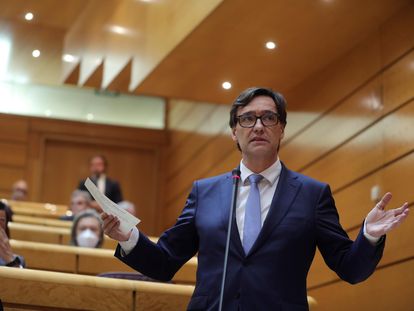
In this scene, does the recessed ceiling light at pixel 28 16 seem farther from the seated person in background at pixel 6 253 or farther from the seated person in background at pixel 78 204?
the seated person in background at pixel 6 253

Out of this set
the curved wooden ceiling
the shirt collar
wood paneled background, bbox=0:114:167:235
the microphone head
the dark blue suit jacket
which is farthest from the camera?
wood paneled background, bbox=0:114:167:235

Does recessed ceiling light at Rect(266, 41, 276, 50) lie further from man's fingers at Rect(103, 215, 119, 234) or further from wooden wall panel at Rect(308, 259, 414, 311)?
man's fingers at Rect(103, 215, 119, 234)

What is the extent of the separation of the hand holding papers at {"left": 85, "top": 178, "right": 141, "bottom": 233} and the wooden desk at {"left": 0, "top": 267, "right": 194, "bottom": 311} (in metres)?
0.81

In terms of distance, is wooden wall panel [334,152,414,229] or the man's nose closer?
the man's nose

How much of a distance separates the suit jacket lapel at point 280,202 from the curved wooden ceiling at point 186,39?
2818mm

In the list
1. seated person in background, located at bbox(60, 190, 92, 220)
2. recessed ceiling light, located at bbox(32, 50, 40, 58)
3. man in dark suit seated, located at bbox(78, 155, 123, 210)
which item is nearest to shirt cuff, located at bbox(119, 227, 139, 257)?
seated person in background, located at bbox(60, 190, 92, 220)

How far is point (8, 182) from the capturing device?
9.77m

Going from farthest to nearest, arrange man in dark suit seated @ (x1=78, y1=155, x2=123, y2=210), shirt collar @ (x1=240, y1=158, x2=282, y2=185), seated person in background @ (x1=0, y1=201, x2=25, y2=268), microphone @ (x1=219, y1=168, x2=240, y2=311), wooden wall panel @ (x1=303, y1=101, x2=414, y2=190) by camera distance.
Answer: man in dark suit seated @ (x1=78, y1=155, x2=123, y2=210) → wooden wall panel @ (x1=303, y1=101, x2=414, y2=190) → seated person in background @ (x1=0, y1=201, x2=25, y2=268) → shirt collar @ (x1=240, y1=158, x2=282, y2=185) → microphone @ (x1=219, y1=168, x2=240, y2=311)

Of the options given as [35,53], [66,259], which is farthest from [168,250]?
[35,53]

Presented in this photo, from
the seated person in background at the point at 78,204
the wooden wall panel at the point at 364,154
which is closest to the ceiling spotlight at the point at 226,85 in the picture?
the wooden wall panel at the point at 364,154

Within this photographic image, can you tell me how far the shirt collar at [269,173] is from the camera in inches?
90.9

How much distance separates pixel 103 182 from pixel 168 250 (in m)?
5.36

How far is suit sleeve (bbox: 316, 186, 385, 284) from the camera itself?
6.83ft

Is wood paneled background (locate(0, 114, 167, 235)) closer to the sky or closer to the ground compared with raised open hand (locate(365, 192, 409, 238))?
closer to the sky
